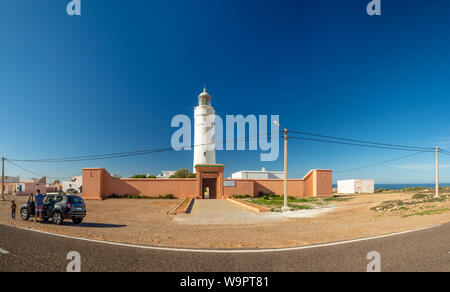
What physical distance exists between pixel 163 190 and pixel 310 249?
90.5ft

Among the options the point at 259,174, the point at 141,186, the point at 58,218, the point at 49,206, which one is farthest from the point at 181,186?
the point at 259,174

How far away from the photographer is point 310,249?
580 cm

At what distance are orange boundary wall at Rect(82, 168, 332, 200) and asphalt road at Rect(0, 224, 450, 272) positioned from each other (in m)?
24.9

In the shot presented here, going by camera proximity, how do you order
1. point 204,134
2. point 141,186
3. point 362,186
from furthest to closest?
point 362,186, point 204,134, point 141,186

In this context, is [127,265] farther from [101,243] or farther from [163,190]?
[163,190]

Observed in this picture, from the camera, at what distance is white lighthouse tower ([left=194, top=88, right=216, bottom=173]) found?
130 feet

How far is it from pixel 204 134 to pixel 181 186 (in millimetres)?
11649

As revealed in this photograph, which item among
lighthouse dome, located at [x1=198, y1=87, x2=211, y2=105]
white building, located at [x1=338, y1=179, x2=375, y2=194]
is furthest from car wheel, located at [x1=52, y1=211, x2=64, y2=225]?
white building, located at [x1=338, y1=179, x2=375, y2=194]

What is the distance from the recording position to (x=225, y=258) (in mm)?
5043

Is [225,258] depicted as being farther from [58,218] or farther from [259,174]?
[259,174]

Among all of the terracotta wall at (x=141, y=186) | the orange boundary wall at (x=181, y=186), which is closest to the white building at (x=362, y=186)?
the orange boundary wall at (x=181, y=186)

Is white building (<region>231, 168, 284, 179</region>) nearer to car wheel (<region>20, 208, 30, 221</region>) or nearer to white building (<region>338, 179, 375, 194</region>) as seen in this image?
white building (<region>338, 179, 375, 194</region>)

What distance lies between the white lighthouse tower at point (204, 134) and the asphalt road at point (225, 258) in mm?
33342
